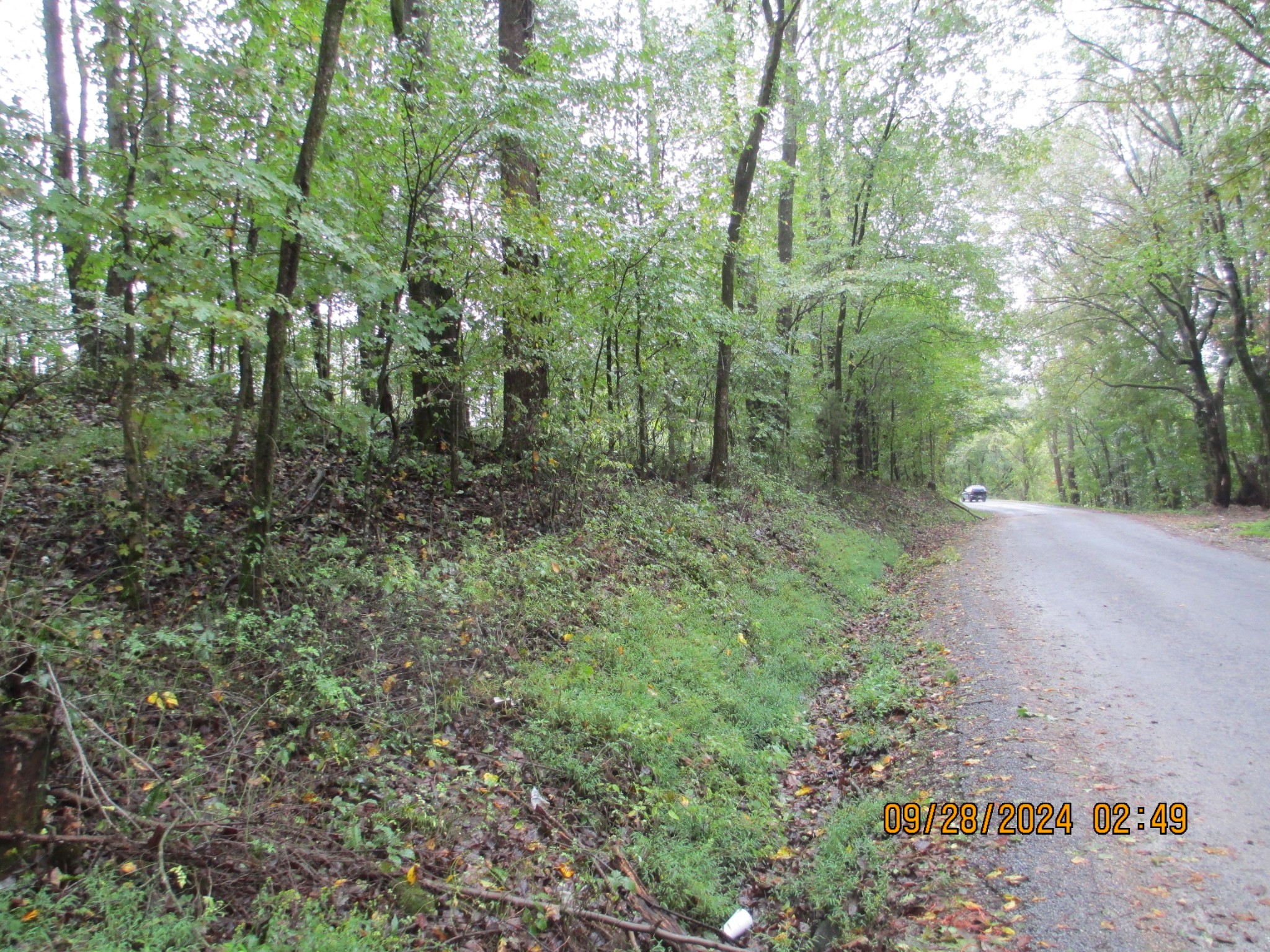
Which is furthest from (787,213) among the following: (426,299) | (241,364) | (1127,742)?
(1127,742)

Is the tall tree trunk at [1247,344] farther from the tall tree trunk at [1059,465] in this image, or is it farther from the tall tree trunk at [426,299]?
the tall tree trunk at [1059,465]

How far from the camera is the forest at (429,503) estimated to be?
128 inches

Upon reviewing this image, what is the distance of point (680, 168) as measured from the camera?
1166cm

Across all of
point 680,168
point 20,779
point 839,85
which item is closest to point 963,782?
point 20,779

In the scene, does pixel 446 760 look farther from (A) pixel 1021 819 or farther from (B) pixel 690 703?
(A) pixel 1021 819

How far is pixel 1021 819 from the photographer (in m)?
3.75

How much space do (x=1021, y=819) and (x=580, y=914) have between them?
2662mm

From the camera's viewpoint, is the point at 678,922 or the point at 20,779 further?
the point at 678,922

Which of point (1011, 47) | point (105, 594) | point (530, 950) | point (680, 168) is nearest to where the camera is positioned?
point (530, 950)

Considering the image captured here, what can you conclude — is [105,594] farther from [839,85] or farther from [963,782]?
[839,85]

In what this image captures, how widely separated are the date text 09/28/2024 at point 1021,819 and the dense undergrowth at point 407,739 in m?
A: 0.26

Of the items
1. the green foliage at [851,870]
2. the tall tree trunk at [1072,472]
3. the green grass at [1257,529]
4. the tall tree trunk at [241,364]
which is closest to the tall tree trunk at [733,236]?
the tall tree trunk at [241,364]

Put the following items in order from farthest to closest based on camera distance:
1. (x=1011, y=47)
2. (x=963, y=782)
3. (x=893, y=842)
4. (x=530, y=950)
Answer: (x=1011, y=47)
(x=963, y=782)
(x=893, y=842)
(x=530, y=950)

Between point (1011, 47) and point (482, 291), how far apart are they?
15.8 meters
